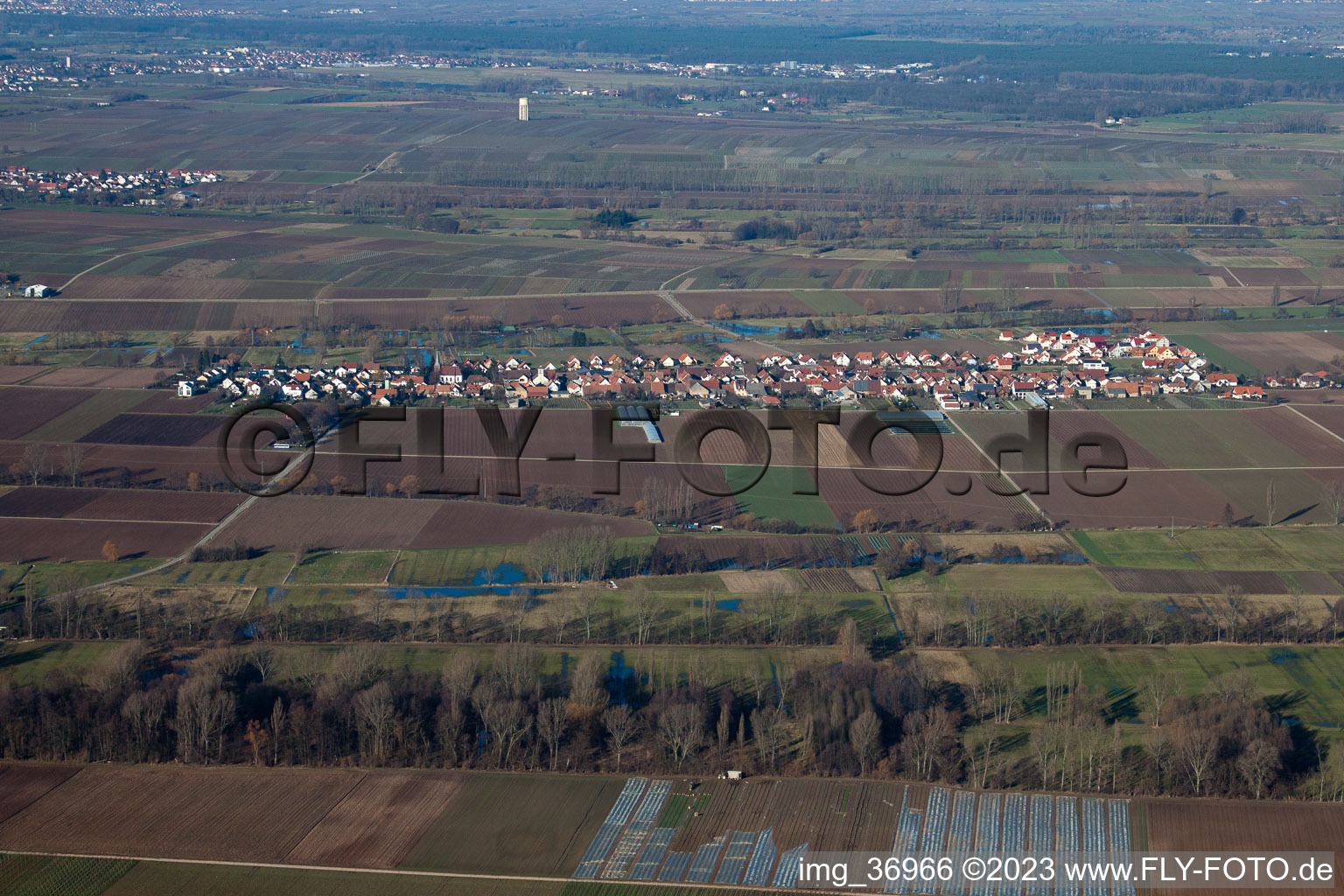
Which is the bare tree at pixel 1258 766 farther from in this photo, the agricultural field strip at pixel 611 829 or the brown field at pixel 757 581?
the brown field at pixel 757 581

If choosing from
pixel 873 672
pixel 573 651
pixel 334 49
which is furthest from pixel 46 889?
pixel 334 49

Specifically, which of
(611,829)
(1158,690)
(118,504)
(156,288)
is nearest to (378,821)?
(611,829)

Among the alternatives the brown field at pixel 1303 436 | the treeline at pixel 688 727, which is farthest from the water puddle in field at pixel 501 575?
the brown field at pixel 1303 436

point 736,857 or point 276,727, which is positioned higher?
point 276,727

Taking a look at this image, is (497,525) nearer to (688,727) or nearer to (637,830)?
(688,727)

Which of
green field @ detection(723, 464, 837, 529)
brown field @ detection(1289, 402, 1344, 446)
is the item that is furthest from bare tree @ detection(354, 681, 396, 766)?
brown field @ detection(1289, 402, 1344, 446)

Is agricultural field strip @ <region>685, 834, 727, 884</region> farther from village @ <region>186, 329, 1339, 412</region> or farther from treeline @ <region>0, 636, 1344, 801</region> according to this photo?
village @ <region>186, 329, 1339, 412</region>

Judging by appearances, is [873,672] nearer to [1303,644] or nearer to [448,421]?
[1303,644]
